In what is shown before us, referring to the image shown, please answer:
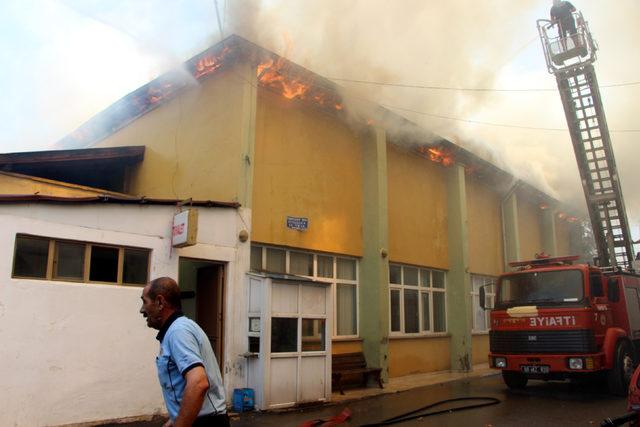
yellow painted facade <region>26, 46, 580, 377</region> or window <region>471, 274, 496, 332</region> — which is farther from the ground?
yellow painted facade <region>26, 46, 580, 377</region>

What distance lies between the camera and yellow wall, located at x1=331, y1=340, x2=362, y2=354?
1169cm

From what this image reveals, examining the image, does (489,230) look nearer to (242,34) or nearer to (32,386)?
(242,34)

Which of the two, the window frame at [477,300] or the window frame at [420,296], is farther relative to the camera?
the window frame at [477,300]

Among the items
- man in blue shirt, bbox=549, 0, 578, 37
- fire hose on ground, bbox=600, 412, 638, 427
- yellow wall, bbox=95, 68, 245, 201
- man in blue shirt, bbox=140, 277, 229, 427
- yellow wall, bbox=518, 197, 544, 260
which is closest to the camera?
man in blue shirt, bbox=140, 277, 229, 427

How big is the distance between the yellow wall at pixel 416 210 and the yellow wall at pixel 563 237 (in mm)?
11138

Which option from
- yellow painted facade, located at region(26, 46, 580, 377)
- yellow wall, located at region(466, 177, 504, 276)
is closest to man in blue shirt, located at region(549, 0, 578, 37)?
yellow painted facade, located at region(26, 46, 580, 377)

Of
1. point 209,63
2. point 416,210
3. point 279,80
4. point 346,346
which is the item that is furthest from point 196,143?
point 416,210

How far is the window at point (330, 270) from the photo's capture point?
35.1ft

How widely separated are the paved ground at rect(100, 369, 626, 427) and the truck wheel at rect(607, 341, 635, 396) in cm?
22

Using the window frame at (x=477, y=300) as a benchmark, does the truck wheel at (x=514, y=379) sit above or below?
below

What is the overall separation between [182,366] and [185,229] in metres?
5.65

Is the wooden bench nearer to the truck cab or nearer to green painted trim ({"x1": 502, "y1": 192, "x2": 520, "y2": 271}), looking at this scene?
the truck cab

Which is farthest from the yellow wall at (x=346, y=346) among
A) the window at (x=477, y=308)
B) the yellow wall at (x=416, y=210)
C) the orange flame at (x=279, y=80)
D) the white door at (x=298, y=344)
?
the window at (x=477, y=308)

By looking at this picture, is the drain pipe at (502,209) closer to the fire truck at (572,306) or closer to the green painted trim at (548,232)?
the green painted trim at (548,232)
